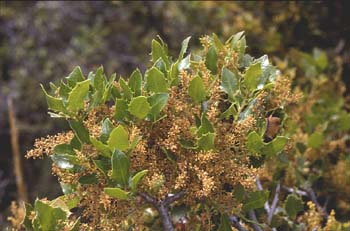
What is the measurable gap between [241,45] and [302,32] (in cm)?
204

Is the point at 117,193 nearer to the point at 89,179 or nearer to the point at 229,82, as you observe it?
the point at 89,179

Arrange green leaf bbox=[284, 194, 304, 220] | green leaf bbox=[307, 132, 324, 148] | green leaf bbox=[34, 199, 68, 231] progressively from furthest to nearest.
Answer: green leaf bbox=[307, 132, 324, 148]
green leaf bbox=[284, 194, 304, 220]
green leaf bbox=[34, 199, 68, 231]

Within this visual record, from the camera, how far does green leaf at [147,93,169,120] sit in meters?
1.93

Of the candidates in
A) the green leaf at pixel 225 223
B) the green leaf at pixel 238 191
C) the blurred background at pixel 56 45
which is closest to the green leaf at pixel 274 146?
the green leaf at pixel 238 191

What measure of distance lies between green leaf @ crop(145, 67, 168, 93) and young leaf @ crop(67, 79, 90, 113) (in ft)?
0.63

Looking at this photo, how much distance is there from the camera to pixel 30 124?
23.0ft

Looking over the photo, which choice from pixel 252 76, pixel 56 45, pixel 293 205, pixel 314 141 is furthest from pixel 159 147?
pixel 56 45

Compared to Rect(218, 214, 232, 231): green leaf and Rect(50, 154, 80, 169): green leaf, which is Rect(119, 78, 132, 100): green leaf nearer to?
Rect(50, 154, 80, 169): green leaf

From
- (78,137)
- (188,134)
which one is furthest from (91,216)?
(188,134)

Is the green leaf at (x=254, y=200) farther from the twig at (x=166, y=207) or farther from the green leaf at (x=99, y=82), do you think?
the green leaf at (x=99, y=82)

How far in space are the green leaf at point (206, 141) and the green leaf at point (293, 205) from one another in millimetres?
617

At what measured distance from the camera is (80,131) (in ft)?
6.39

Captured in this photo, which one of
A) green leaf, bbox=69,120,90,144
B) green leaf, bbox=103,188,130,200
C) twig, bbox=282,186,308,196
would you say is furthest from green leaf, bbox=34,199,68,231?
twig, bbox=282,186,308,196

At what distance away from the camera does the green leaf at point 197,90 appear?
200 centimetres
